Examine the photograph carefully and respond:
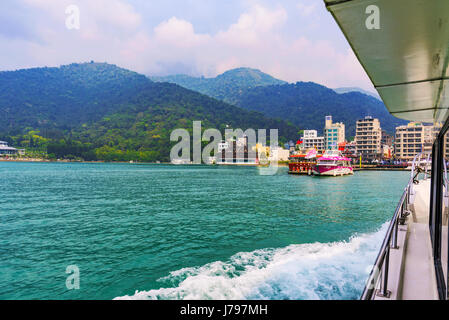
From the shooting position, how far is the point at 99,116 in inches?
5989

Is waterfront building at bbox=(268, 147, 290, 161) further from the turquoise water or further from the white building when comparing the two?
the white building

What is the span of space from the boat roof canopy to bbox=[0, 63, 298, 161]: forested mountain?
113713 mm

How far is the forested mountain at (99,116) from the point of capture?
115500 millimetres

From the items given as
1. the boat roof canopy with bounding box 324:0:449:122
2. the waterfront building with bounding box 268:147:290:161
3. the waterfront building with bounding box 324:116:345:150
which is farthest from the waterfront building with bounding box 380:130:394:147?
the boat roof canopy with bounding box 324:0:449:122

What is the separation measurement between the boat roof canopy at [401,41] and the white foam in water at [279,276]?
4308mm

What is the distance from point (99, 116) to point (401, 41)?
169 m

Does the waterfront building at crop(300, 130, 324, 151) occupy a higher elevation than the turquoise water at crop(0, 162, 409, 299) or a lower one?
higher

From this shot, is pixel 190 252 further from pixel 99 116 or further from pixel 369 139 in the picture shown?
pixel 99 116

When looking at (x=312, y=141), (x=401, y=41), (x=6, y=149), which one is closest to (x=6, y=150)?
(x=6, y=149)

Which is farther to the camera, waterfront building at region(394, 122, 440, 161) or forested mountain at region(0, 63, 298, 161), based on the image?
forested mountain at region(0, 63, 298, 161)

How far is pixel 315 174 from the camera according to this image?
178ft

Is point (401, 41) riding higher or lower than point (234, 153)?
lower

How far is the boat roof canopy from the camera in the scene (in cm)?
116
